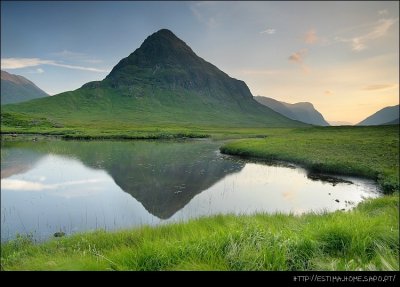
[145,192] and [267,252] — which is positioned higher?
[267,252]

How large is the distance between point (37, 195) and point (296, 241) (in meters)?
21.3

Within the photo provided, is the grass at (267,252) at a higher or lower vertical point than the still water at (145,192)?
higher

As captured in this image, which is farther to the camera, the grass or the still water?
the still water

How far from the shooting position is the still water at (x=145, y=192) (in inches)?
704

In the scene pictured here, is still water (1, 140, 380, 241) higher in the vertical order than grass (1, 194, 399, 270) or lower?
lower

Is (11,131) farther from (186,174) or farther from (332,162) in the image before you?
(332,162)

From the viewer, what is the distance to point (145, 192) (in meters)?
25.1

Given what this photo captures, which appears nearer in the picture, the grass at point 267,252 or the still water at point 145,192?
the grass at point 267,252

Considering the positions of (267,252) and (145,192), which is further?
(145,192)

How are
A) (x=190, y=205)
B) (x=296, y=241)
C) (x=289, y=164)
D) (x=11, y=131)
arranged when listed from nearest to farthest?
(x=296, y=241) < (x=190, y=205) < (x=289, y=164) < (x=11, y=131)

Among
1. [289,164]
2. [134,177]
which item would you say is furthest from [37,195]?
[289,164]

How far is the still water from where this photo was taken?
58.6 feet

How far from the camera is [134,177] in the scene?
31.2 meters
